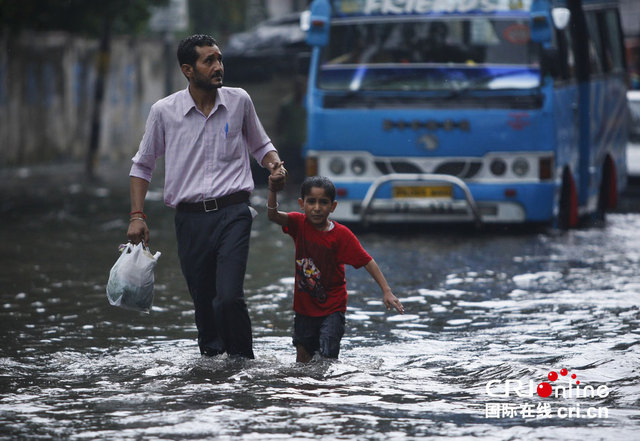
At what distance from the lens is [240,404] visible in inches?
243

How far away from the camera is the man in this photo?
273 inches

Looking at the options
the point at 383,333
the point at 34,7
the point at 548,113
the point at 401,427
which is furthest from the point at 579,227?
the point at 34,7

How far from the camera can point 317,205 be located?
6.93 m

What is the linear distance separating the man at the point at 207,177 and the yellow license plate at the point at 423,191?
6.86 m

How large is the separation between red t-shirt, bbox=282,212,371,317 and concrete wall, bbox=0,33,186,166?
1826cm

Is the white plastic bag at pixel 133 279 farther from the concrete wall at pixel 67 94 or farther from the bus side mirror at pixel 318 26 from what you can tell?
the concrete wall at pixel 67 94

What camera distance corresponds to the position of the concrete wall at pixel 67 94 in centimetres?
2497

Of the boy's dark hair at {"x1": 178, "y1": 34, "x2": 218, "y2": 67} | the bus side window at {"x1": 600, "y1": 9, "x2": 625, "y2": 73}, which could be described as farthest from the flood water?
the bus side window at {"x1": 600, "y1": 9, "x2": 625, "y2": 73}

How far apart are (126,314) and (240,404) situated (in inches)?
129

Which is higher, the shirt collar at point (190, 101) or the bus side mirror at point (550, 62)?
the shirt collar at point (190, 101)

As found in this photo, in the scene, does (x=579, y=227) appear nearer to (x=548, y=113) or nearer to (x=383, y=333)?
(x=548, y=113)

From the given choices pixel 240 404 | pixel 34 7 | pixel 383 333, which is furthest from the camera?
pixel 34 7

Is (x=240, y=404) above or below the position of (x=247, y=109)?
below

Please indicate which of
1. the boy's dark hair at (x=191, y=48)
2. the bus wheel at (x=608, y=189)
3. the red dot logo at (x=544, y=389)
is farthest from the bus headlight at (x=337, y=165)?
the red dot logo at (x=544, y=389)
